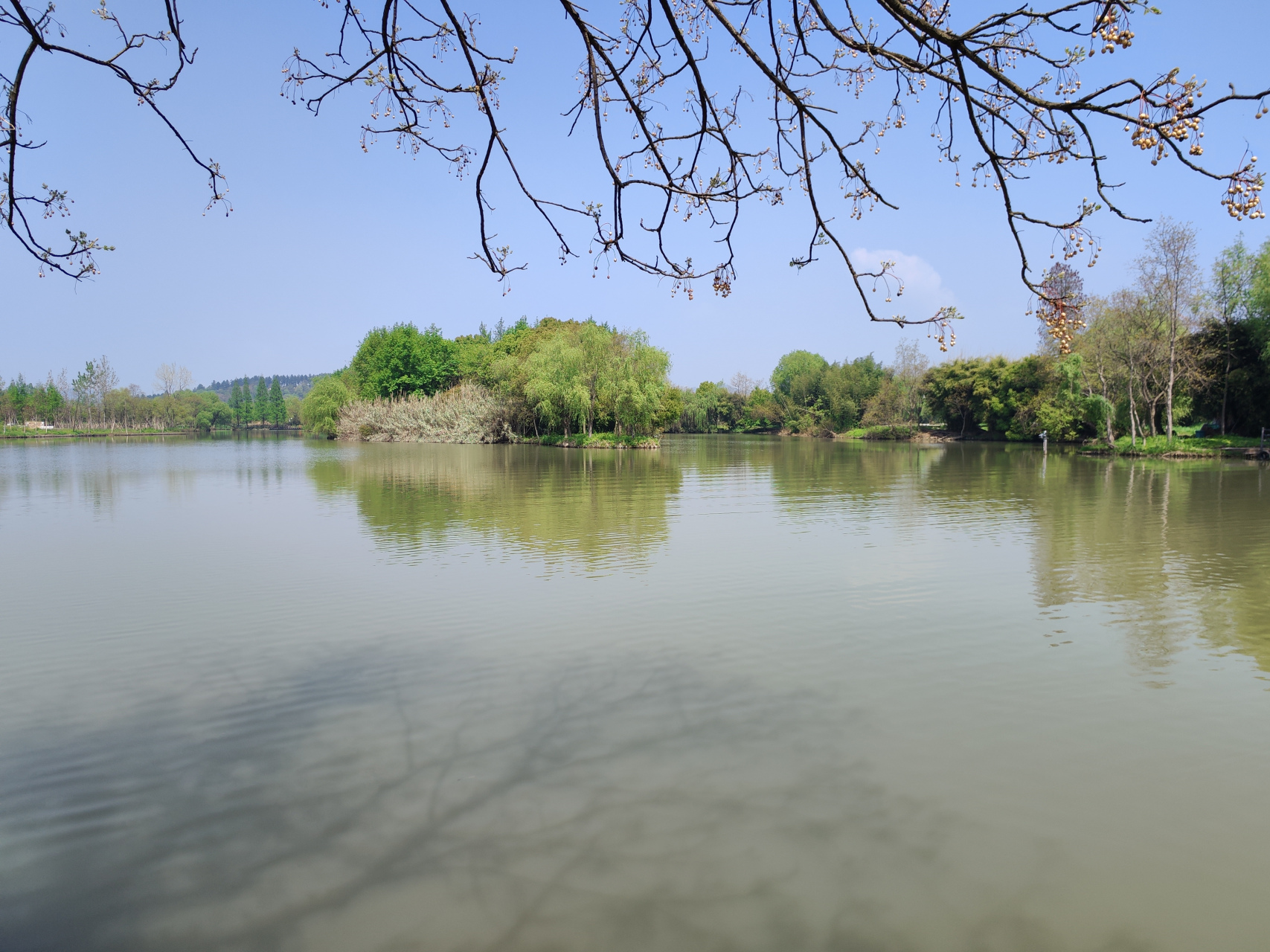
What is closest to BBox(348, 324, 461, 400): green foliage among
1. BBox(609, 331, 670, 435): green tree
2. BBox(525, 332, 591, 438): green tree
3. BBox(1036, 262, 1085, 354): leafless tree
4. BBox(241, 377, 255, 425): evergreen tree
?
BBox(525, 332, 591, 438): green tree

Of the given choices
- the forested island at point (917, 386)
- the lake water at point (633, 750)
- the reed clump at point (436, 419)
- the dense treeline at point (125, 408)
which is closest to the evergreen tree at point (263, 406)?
the dense treeline at point (125, 408)

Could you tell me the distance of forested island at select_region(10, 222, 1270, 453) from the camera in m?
35.5

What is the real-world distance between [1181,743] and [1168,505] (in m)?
14.8

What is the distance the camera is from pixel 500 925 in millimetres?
3113

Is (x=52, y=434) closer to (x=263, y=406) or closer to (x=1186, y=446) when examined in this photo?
(x=263, y=406)

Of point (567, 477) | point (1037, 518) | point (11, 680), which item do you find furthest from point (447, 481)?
point (11, 680)

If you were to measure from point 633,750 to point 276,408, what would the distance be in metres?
159

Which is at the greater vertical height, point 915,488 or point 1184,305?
point 1184,305

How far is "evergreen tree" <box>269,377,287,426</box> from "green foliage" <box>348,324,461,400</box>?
79.6m

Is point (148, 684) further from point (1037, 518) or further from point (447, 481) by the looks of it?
point (447, 481)

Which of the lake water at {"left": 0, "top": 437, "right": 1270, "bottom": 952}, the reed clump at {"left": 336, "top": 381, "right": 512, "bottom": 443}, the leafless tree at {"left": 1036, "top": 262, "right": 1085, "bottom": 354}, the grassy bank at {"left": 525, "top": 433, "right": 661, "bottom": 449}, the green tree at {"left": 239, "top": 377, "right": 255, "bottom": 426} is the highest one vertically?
the green tree at {"left": 239, "top": 377, "right": 255, "bottom": 426}

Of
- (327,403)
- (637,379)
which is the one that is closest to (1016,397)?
(637,379)

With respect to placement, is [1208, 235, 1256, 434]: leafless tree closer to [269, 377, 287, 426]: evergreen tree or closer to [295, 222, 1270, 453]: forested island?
[295, 222, 1270, 453]: forested island

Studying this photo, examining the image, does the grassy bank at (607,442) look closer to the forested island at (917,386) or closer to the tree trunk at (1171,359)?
Answer: the forested island at (917,386)
